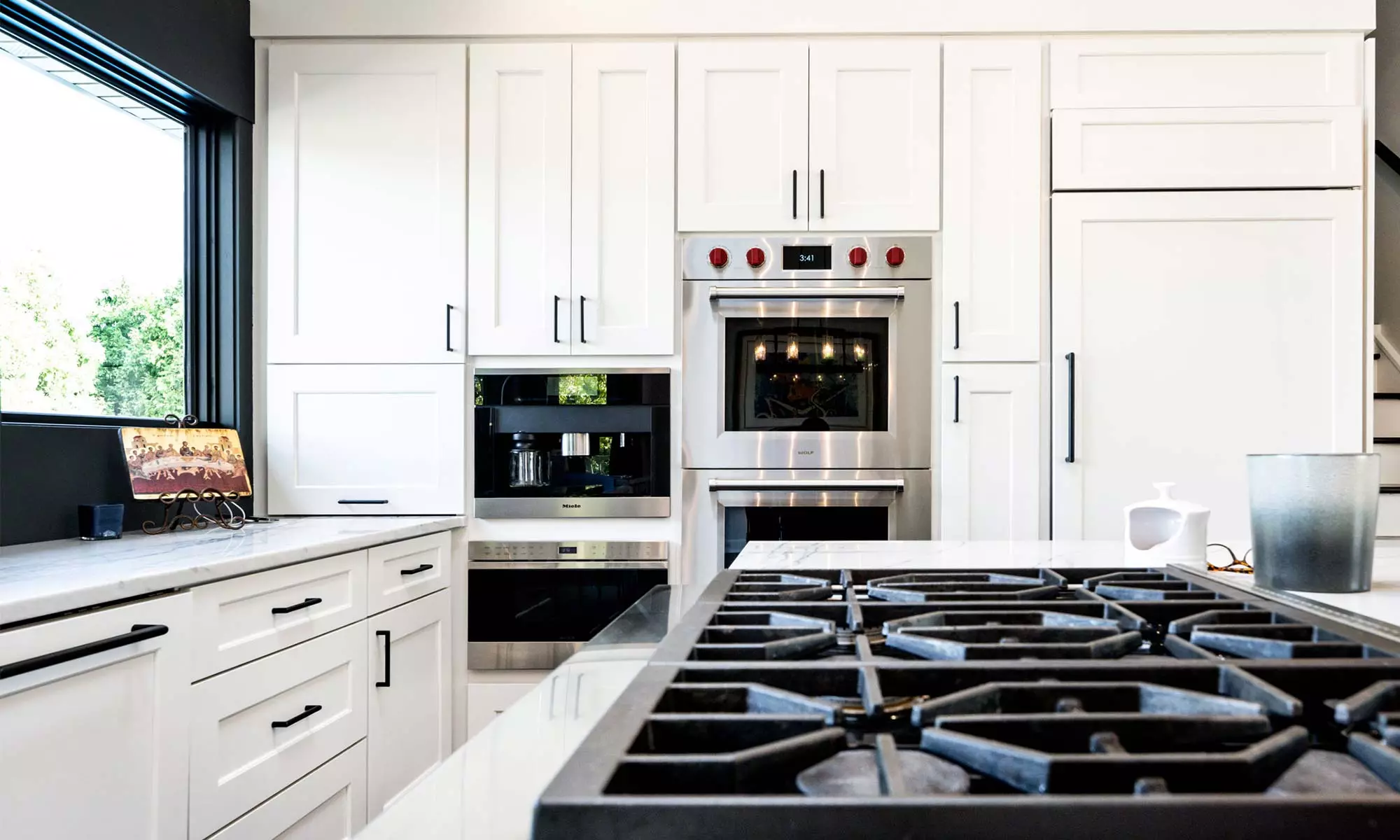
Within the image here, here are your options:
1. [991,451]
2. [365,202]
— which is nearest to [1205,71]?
[991,451]

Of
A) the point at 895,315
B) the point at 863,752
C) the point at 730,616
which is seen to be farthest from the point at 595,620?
the point at 863,752

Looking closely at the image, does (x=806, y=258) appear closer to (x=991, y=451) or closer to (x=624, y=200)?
(x=624, y=200)

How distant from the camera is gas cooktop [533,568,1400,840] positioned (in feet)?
1.15

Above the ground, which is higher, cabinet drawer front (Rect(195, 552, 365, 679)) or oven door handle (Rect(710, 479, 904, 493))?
oven door handle (Rect(710, 479, 904, 493))

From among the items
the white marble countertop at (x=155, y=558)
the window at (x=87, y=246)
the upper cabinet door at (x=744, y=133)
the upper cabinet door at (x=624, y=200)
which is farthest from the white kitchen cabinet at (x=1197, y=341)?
the window at (x=87, y=246)

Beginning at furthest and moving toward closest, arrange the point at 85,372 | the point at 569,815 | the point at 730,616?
the point at 85,372
the point at 730,616
the point at 569,815

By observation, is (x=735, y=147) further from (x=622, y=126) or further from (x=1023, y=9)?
(x=1023, y=9)

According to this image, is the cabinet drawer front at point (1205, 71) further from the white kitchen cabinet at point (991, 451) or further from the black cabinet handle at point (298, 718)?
the black cabinet handle at point (298, 718)

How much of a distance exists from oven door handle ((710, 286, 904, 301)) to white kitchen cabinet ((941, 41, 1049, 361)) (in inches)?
7.0

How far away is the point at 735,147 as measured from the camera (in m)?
2.81

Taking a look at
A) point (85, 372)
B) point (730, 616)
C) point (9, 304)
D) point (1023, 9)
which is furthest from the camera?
point (1023, 9)

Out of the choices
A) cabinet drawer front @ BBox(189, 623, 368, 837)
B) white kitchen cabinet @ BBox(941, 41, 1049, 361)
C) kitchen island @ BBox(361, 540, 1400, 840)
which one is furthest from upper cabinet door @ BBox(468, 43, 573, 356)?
kitchen island @ BBox(361, 540, 1400, 840)

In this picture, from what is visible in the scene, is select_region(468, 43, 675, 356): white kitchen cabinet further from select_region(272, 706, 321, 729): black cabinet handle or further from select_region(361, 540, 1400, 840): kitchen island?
select_region(361, 540, 1400, 840): kitchen island

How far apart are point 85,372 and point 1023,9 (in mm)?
2764
